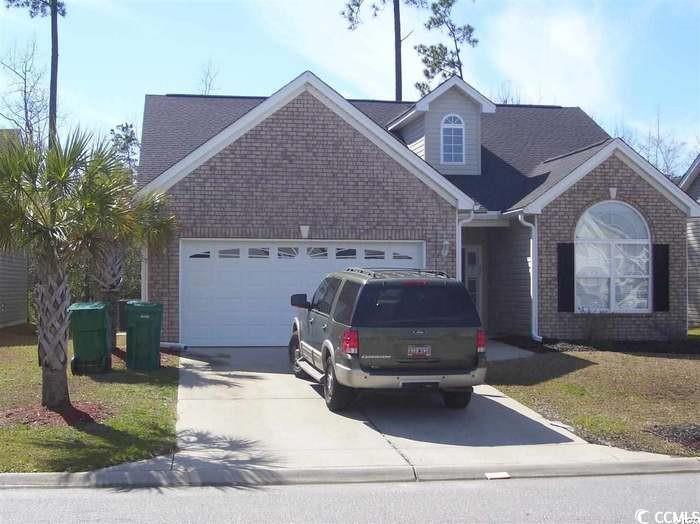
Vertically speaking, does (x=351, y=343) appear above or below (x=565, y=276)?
below

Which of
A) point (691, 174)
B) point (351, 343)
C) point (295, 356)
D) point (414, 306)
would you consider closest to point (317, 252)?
point (295, 356)

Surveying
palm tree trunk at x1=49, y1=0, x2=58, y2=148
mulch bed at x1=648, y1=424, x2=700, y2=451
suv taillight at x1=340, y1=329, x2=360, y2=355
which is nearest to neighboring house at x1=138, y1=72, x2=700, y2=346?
suv taillight at x1=340, y1=329, x2=360, y2=355

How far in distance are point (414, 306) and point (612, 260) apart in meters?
9.06

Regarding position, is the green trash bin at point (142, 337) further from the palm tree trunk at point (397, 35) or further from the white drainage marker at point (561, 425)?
the palm tree trunk at point (397, 35)

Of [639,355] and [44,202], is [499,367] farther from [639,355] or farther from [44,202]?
[44,202]

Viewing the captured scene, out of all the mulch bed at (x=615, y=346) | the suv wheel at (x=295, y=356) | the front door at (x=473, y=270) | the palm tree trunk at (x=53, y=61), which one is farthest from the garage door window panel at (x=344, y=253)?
the palm tree trunk at (x=53, y=61)

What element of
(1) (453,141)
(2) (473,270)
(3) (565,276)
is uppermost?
(1) (453,141)

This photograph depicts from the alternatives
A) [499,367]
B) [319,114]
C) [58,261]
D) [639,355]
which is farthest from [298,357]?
[639,355]

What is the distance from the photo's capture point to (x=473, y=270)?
19969 mm

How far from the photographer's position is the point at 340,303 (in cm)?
1048

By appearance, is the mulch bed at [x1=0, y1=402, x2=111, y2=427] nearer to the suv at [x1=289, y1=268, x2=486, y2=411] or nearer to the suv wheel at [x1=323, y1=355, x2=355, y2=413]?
the suv wheel at [x1=323, y1=355, x2=355, y2=413]

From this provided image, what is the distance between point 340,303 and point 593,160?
29.2ft

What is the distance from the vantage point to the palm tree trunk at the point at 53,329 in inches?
376

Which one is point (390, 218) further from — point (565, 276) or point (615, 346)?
point (615, 346)
